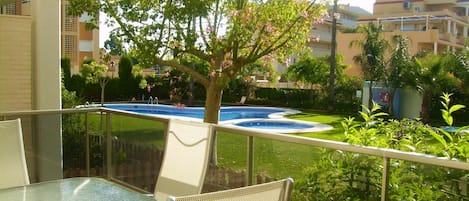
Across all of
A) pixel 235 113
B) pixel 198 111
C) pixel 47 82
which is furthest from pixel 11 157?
pixel 235 113

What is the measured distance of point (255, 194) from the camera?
1.42 metres

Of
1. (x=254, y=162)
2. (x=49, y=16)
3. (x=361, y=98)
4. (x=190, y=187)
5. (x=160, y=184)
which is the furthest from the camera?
(x=361, y=98)

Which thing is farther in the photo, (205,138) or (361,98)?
(361,98)

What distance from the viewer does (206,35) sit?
323 inches

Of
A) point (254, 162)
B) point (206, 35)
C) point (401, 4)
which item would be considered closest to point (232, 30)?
point (206, 35)

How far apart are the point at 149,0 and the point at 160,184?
5111mm

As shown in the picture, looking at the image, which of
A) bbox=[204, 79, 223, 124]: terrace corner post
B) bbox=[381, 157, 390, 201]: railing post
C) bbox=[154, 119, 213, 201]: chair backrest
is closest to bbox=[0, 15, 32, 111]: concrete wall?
bbox=[204, 79, 223, 124]: terrace corner post

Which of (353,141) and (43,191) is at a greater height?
(353,141)

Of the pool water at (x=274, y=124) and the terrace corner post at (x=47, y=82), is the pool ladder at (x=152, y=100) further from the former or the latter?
the terrace corner post at (x=47, y=82)

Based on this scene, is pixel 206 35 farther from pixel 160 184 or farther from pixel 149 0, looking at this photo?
pixel 160 184

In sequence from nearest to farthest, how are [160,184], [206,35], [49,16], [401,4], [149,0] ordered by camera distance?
[160,184] → [49,16] → [149,0] → [206,35] → [401,4]

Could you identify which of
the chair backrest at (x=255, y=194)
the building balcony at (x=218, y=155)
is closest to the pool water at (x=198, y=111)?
the building balcony at (x=218, y=155)

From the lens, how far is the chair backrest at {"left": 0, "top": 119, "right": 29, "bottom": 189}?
2841mm

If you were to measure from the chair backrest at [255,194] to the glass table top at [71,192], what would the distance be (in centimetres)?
116
